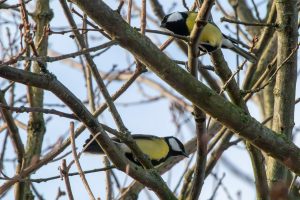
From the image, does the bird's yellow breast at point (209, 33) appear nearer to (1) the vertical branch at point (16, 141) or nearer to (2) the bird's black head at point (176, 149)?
(2) the bird's black head at point (176, 149)

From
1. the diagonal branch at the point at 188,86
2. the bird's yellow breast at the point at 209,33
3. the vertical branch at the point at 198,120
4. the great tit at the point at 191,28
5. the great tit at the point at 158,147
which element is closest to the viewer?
the diagonal branch at the point at 188,86

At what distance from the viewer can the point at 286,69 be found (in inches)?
108

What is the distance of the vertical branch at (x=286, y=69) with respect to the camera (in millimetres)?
2695

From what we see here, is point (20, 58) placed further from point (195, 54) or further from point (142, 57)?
point (195, 54)

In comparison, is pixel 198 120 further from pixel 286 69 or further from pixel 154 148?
pixel 154 148

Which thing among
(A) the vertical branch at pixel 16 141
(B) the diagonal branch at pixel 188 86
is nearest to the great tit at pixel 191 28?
(B) the diagonal branch at pixel 188 86

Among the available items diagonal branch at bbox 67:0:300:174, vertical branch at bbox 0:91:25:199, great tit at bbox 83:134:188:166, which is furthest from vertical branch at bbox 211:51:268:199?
great tit at bbox 83:134:188:166

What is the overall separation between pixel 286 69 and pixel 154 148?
148cm

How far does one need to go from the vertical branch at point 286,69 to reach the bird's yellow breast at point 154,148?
4.29 ft

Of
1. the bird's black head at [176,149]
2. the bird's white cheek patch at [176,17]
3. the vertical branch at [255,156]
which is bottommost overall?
the vertical branch at [255,156]

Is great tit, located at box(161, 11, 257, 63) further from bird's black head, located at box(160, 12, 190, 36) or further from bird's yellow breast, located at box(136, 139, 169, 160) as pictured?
bird's yellow breast, located at box(136, 139, 169, 160)

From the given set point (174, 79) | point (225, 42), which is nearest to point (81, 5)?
point (174, 79)

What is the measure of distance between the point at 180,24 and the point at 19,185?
1315 millimetres

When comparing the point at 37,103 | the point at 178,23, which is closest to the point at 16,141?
the point at 37,103
